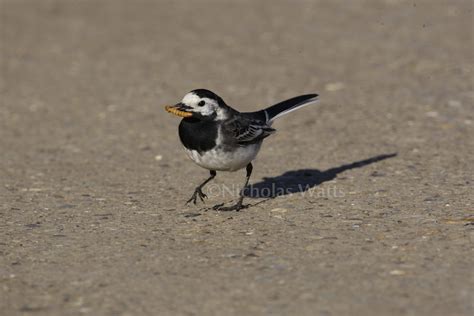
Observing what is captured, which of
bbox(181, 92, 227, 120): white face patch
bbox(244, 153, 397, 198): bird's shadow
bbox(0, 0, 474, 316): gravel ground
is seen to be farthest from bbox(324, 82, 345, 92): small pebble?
bbox(181, 92, 227, 120): white face patch

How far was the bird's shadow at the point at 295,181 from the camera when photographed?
8.99 m

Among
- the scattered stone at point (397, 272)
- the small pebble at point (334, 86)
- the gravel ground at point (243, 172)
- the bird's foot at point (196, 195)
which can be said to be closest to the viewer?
the gravel ground at point (243, 172)

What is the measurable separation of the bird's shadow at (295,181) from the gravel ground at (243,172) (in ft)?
0.13

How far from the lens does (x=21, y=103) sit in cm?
1351

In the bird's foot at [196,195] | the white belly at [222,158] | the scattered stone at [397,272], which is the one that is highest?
the white belly at [222,158]

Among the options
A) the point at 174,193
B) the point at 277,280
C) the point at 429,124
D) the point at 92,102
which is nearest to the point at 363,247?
the point at 277,280

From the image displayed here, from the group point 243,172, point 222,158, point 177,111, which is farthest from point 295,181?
point 177,111

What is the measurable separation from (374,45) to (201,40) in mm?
3768

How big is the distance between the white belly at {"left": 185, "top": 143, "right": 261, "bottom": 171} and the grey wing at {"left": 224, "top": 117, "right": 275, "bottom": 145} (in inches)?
3.3

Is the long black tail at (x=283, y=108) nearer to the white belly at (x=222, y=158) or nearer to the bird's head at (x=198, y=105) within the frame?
the white belly at (x=222, y=158)

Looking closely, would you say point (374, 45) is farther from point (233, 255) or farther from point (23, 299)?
point (23, 299)

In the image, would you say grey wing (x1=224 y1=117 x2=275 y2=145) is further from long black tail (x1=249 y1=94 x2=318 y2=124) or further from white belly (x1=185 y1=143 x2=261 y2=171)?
long black tail (x1=249 y1=94 x2=318 y2=124)

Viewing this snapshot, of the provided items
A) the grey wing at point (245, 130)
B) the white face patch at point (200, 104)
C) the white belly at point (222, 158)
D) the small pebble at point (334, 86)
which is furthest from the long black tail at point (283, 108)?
the small pebble at point (334, 86)

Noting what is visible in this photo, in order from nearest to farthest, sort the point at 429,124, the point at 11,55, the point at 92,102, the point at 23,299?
1. the point at 23,299
2. the point at 429,124
3. the point at 92,102
4. the point at 11,55
